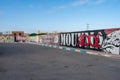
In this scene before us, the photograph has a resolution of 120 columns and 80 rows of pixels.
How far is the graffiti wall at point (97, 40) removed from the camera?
2214 centimetres

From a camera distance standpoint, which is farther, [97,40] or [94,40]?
[94,40]

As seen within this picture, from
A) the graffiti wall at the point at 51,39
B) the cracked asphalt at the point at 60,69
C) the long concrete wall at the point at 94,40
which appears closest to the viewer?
the cracked asphalt at the point at 60,69

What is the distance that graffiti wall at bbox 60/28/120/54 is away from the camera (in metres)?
22.1

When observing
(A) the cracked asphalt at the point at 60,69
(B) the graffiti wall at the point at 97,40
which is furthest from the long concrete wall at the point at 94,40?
(A) the cracked asphalt at the point at 60,69

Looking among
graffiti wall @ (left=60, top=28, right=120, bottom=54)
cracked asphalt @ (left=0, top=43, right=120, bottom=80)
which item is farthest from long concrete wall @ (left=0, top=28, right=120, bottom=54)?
cracked asphalt @ (left=0, top=43, right=120, bottom=80)

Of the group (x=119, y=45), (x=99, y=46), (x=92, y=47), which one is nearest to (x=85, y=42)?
(x=92, y=47)

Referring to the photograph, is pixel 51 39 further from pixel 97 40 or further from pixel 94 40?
pixel 97 40

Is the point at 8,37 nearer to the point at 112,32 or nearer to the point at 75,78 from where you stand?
the point at 112,32

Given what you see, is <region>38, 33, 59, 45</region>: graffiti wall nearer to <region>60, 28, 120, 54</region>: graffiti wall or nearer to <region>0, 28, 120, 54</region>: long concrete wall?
<region>0, 28, 120, 54</region>: long concrete wall

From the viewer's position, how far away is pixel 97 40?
86.3ft

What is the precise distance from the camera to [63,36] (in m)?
39.7

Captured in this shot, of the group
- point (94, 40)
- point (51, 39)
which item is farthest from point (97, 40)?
point (51, 39)

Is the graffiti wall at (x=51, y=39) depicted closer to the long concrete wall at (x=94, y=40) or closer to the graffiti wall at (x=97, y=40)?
the long concrete wall at (x=94, y=40)

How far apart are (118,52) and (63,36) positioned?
19.4m
